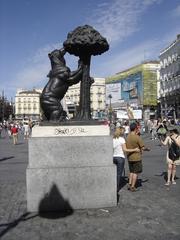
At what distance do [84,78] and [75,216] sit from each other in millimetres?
2800

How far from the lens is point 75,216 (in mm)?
6832

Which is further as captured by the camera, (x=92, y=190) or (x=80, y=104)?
(x=80, y=104)

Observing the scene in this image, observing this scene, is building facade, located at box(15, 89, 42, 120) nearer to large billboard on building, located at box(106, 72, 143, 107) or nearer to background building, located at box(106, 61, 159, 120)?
large billboard on building, located at box(106, 72, 143, 107)

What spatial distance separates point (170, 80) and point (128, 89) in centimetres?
976

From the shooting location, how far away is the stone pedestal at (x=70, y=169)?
23.5 feet

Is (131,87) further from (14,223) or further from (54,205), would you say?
(14,223)

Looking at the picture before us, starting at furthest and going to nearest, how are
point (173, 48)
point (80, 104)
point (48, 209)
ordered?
point (173, 48) → point (80, 104) → point (48, 209)

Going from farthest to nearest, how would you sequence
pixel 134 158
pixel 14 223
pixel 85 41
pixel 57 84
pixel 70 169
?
pixel 134 158 → pixel 57 84 → pixel 85 41 → pixel 70 169 → pixel 14 223

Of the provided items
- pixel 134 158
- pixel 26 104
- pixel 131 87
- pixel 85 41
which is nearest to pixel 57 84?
pixel 85 41

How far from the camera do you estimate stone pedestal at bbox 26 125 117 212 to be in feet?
23.5

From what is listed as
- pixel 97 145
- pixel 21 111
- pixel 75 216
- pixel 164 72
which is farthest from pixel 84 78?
pixel 21 111

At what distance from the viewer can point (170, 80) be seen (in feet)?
242

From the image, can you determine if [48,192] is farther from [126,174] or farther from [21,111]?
[21,111]

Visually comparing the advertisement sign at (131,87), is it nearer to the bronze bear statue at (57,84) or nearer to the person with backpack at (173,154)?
the person with backpack at (173,154)
